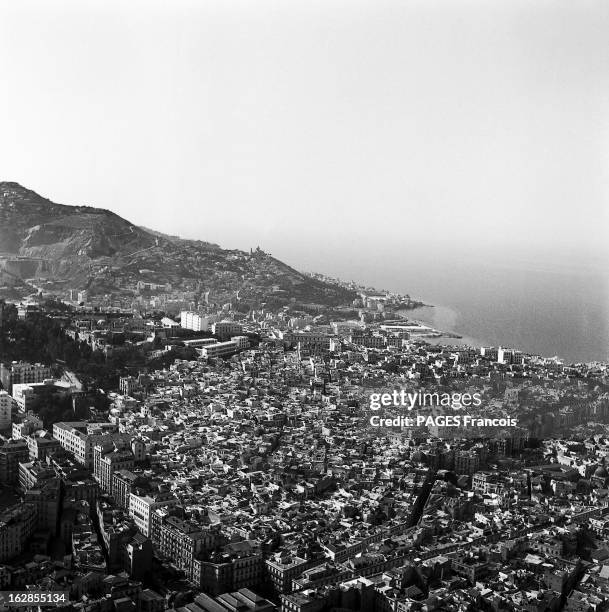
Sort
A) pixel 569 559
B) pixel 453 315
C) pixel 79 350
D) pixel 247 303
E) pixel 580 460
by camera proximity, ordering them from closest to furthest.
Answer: pixel 569 559 < pixel 580 460 < pixel 79 350 < pixel 247 303 < pixel 453 315

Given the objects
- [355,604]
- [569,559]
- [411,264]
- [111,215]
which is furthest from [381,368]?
[411,264]

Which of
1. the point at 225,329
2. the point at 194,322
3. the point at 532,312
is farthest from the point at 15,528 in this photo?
the point at 532,312

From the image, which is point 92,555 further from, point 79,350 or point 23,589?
point 79,350

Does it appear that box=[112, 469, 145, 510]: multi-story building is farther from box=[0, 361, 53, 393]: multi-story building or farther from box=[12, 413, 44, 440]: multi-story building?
box=[0, 361, 53, 393]: multi-story building

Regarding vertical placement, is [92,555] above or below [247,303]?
below

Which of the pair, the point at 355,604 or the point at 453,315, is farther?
the point at 453,315

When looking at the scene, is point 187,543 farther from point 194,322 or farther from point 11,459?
point 194,322

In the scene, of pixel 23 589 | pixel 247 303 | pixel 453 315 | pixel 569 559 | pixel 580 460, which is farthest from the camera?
pixel 453 315

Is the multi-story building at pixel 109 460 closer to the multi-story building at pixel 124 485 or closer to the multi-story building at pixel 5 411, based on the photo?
the multi-story building at pixel 124 485
